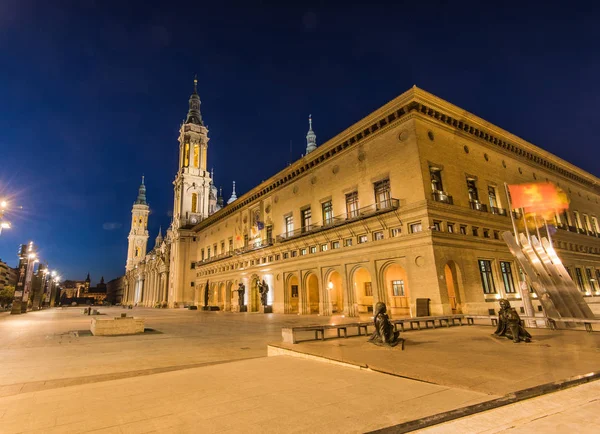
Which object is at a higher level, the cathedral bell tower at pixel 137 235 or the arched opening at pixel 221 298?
the cathedral bell tower at pixel 137 235

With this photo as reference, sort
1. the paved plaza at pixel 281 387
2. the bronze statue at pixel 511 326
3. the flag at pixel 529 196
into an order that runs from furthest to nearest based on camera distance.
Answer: the flag at pixel 529 196
the bronze statue at pixel 511 326
the paved plaza at pixel 281 387

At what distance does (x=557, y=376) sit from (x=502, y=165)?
97.4 ft

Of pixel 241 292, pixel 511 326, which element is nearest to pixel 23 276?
pixel 241 292

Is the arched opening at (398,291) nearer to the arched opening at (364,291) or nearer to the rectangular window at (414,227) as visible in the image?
the arched opening at (364,291)

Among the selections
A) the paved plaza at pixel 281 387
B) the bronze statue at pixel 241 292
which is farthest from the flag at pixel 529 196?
the bronze statue at pixel 241 292

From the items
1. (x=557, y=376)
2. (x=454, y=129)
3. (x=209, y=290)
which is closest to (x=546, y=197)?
(x=454, y=129)

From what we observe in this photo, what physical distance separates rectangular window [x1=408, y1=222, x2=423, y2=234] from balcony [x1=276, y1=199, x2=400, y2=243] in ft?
5.53

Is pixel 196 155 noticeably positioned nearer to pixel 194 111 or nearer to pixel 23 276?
pixel 194 111

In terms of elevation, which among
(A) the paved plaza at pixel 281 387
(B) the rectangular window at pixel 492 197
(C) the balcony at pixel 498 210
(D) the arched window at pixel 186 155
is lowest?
(A) the paved plaza at pixel 281 387

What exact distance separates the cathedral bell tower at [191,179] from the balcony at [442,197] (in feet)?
177

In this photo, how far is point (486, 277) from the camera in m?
24.4

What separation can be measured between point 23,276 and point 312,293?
3617 cm

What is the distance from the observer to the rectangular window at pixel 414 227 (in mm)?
22498

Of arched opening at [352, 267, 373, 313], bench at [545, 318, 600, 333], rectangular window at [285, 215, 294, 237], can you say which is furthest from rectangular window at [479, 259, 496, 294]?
rectangular window at [285, 215, 294, 237]
